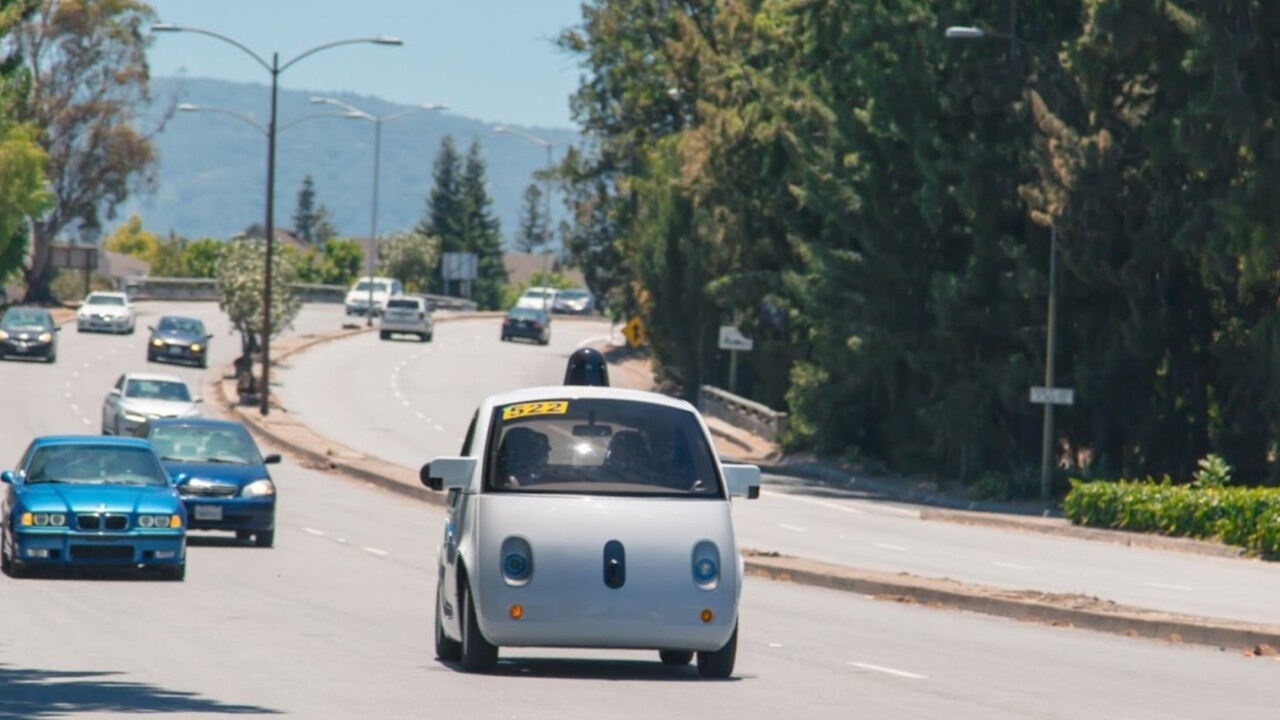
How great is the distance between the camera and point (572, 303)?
136625 millimetres

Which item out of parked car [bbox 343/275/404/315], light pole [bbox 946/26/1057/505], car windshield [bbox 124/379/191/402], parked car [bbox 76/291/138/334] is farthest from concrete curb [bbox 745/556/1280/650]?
parked car [bbox 343/275/404/315]

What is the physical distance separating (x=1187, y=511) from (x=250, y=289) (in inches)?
1614

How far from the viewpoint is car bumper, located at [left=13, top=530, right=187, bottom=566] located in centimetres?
2212

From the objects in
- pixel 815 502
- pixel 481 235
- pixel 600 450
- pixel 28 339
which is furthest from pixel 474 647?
pixel 481 235

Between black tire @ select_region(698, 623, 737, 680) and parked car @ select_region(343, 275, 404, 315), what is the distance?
318ft

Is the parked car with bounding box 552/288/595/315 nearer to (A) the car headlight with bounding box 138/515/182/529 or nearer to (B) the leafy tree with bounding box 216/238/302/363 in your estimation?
(B) the leafy tree with bounding box 216/238/302/363

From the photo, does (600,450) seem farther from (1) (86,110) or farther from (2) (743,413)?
(1) (86,110)

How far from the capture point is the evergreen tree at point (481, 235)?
179 meters

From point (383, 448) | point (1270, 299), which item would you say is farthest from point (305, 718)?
point (383, 448)

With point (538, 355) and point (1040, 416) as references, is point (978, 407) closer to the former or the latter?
point (1040, 416)

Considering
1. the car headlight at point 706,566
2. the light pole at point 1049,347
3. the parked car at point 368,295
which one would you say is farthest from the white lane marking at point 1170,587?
the parked car at point 368,295

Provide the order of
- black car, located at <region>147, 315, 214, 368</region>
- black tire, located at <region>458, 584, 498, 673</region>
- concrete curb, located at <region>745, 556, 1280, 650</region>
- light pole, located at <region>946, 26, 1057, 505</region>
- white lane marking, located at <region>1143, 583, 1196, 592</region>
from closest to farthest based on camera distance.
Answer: black tire, located at <region>458, 584, 498, 673</region>, concrete curb, located at <region>745, 556, 1280, 650</region>, white lane marking, located at <region>1143, 583, 1196, 592</region>, light pole, located at <region>946, 26, 1057, 505</region>, black car, located at <region>147, 315, 214, 368</region>

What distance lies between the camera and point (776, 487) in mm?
50125

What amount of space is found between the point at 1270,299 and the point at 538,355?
50698mm
